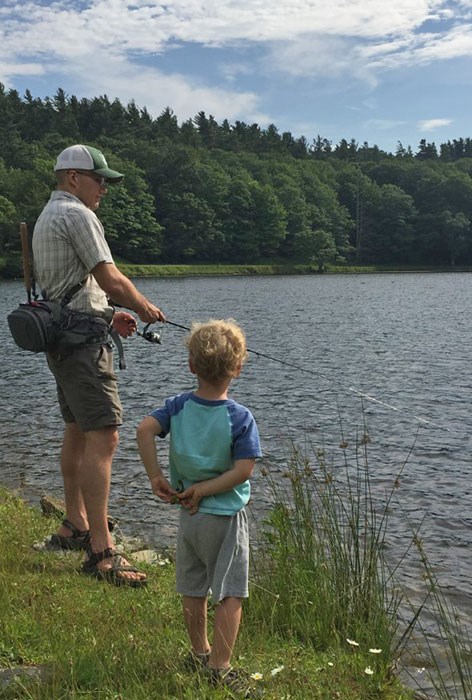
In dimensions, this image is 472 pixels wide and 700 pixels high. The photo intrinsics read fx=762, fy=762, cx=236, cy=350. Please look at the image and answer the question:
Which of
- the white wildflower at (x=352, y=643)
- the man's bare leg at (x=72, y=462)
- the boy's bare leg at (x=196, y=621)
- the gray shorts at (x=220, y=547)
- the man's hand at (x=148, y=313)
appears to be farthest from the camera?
the man's bare leg at (x=72, y=462)

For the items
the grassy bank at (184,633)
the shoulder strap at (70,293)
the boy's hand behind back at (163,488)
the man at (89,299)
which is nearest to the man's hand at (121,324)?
the man at (89,299)

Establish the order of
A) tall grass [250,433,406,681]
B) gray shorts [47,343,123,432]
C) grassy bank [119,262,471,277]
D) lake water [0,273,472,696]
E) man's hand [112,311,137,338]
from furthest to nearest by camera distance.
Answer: grassy bank [119,262,471,277]
lake water [0,273,472,696]
man's hand [112,311,137,338]
gray shorts [47,343,123,432]
tall grass [250,433,406,681]

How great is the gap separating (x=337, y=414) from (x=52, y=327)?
394 inches

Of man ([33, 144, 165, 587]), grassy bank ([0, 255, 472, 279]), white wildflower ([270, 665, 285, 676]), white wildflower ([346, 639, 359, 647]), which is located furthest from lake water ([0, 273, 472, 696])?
grassy bank ([0, 255, 472, 279])

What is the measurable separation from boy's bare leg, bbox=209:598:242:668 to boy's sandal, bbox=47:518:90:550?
7.89 feet

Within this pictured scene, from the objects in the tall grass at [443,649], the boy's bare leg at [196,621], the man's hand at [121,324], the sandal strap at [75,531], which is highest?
the man's hand at [121,324]

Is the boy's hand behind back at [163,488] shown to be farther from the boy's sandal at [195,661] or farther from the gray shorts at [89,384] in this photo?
the gray shorts at [89,384]

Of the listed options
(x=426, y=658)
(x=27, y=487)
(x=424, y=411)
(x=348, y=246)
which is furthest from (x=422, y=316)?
(x=348, y=246)

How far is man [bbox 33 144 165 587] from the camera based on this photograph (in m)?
4.86

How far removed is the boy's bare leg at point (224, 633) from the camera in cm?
345

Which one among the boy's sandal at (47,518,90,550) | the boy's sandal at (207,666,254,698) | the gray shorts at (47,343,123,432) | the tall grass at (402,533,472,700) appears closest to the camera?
the boy's sandal at (207,666,254,698)

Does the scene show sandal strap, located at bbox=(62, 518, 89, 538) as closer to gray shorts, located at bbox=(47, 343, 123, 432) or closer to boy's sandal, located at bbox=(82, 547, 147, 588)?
boy's sandal, located at bbox=(82, 547, 147, 588)

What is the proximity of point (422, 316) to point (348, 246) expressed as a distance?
89548mm

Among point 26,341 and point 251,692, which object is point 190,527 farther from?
point 26,341
